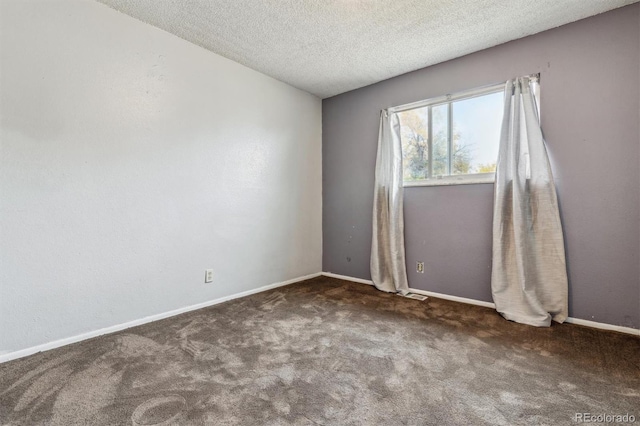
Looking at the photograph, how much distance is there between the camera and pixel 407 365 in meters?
1.77

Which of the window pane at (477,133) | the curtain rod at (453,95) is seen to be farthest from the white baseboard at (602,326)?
the curtain rod at (453,95)

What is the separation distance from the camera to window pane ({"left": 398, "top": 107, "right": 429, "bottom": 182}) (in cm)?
327

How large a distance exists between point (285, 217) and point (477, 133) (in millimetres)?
2270

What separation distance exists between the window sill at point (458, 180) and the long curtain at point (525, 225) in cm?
17

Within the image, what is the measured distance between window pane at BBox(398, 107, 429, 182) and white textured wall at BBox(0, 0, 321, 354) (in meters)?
1.55

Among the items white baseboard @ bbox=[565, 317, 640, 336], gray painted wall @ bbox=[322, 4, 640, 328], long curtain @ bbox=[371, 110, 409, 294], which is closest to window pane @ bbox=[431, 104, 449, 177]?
gray painted wall @ bbox=[322, 4, 640, 328]

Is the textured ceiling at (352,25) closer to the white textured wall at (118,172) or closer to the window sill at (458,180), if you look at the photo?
the white textured wall at (118,172)

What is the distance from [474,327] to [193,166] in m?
2.78

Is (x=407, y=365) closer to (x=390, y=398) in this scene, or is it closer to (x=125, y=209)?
(x=390, y=398)

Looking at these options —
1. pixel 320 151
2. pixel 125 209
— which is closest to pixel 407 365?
pixel 125 209

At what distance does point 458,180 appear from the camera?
299 centimetres

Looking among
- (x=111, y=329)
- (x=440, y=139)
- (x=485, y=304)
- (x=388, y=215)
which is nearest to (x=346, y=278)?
(x=388, y=215)

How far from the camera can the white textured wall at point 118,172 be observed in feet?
6.23

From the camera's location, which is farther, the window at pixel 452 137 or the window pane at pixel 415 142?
the window pane at pixel 415 142
